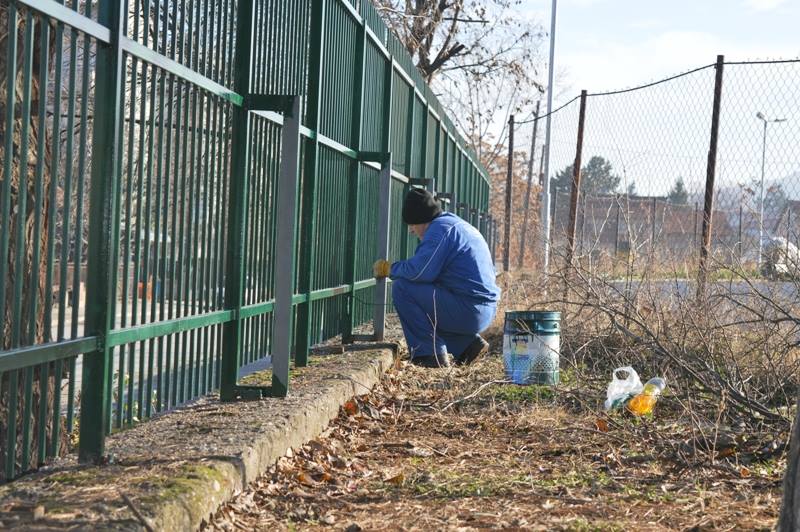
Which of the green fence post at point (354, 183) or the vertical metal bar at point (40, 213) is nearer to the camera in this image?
the vertical metal bar at point (40, 213)

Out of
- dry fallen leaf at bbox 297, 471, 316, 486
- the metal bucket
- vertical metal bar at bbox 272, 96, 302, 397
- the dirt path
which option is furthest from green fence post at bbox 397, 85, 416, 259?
dry fallen leaf at bbox 297, 471, 316, 486

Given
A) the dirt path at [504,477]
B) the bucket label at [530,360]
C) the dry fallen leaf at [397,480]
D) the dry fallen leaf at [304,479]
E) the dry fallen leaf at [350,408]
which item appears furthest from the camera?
the bucket label at [530,360]

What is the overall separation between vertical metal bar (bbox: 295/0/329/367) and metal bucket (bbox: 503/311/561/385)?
155 cm

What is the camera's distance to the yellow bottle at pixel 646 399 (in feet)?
20.6

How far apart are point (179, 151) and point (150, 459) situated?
1.31 m

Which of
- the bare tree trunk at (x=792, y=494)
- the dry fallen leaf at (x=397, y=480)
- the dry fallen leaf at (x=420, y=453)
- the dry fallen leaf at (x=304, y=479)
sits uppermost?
the bare tree trunk at (x=792, y=494)

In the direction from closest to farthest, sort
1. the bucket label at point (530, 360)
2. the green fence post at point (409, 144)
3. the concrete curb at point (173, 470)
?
1. the concrete curb at point (173, 470)
2. the bucket label at point (530, 360)
3. the green fence post at point (409, 144)

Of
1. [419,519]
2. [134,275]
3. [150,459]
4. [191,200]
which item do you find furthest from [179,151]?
[419,519]

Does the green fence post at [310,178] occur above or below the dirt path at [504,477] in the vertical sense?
above

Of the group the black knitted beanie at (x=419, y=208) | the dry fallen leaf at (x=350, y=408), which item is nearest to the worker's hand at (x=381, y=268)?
the black knitted beanie at (x=419, y=208)

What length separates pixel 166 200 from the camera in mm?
4340

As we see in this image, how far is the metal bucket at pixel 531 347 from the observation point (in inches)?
298

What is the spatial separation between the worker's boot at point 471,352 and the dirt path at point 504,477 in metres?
2.17

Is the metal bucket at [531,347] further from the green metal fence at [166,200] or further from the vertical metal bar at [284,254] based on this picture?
the vertical metal bar at [284,254]
